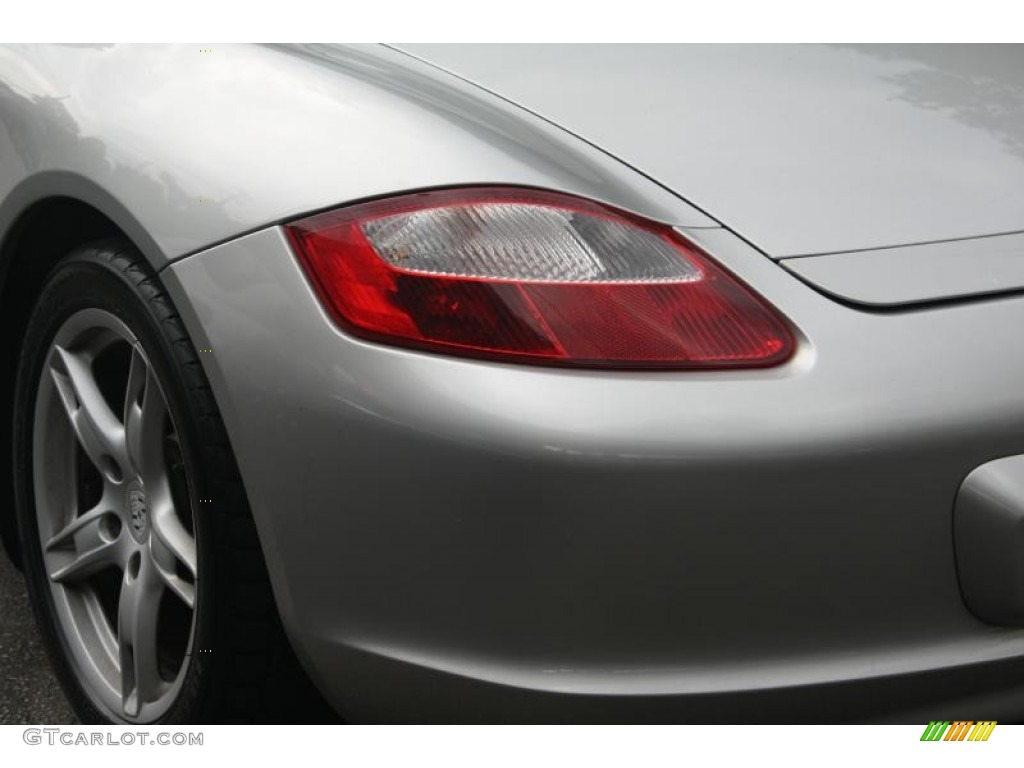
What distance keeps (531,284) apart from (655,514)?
1.04 feet

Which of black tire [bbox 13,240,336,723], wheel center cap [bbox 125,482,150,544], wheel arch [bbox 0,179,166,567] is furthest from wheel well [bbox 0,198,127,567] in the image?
wheel center cap [bbox 125,482,150,544]

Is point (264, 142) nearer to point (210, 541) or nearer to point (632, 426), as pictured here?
point (210, 541)

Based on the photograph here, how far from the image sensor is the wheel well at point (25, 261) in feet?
6.96

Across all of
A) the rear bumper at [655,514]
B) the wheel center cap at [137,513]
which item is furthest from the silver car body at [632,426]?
the wheel center cap at [137,513]

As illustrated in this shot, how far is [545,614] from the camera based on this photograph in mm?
1539

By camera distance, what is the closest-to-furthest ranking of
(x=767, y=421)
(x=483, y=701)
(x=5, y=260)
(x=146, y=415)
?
(x=767, y=421)
(x=483, y=701)
(x=146, y=415)
(x=5, y=260)

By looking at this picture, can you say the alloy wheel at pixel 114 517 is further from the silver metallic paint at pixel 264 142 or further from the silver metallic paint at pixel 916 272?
the silver metallic paint at pixel 916 272

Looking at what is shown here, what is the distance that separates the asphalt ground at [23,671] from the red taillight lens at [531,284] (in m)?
1.09

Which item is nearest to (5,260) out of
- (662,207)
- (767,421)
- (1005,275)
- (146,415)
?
(146,415)

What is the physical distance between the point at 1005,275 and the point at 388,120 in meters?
0.80

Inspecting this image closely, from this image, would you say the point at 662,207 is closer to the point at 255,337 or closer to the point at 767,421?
the point at 767,421

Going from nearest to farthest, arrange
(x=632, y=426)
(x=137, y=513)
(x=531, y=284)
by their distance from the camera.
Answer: (x=632, y=426) → (x=531, y=284) → (x=137, y=513)

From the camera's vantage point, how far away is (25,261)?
7.49 feet
